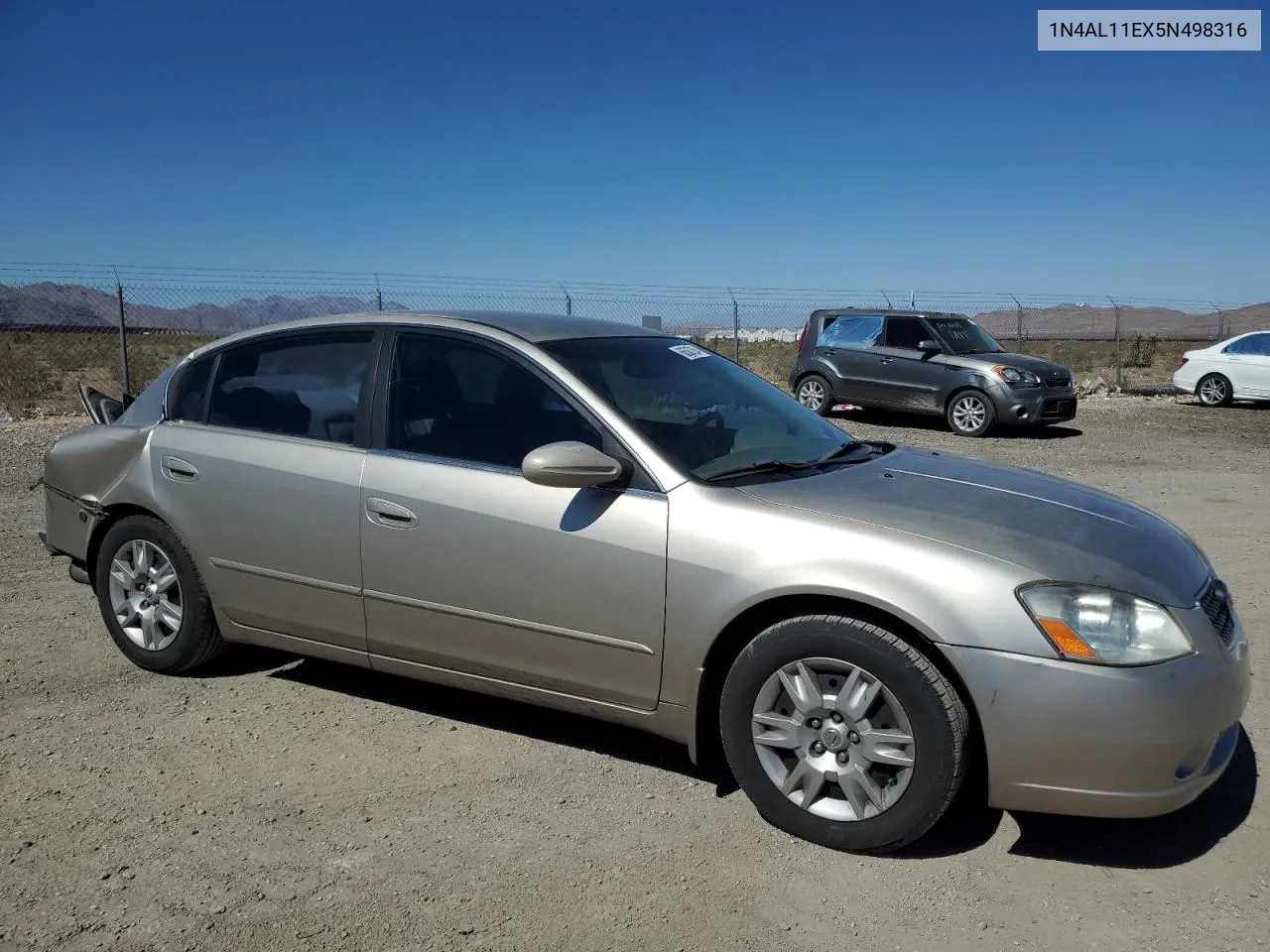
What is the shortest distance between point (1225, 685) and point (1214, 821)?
656 millimetres

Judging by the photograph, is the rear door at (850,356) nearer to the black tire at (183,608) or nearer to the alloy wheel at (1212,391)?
the alloy wheel at (1212,391)

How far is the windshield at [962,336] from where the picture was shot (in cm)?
1523

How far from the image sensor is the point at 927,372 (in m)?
14.9

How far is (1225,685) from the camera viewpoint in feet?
10.00

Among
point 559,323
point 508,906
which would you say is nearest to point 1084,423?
point 559,323

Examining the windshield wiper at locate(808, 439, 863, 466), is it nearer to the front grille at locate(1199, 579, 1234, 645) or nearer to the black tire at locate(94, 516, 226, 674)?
the front grille at locate(1199, 579, 1234, 645)

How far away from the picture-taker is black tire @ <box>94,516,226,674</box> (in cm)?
449

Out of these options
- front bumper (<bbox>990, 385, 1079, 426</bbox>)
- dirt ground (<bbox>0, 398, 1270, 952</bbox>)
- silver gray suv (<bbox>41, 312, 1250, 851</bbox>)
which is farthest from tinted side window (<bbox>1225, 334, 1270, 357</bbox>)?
silver gray suv (<bbox>41, 312, 1250, 851</bbox>)

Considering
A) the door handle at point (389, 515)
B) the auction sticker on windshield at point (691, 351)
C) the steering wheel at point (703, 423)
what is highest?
the auction sticker on windshield at point (691, 351)

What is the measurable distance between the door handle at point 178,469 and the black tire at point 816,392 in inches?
485

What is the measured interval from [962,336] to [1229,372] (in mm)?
5986

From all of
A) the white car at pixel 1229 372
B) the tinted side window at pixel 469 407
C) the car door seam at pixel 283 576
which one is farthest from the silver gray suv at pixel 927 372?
the car door seam at pixel 283 576

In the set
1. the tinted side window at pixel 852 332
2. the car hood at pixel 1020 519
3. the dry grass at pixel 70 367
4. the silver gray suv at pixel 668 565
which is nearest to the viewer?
the silver gray suv at pixel 668 565

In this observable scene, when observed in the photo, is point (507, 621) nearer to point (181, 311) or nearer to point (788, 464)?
point (788, 464)
